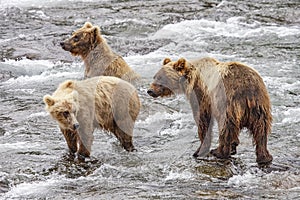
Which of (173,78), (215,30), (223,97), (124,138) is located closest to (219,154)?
(223,97)

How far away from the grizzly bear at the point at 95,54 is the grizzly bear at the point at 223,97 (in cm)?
267

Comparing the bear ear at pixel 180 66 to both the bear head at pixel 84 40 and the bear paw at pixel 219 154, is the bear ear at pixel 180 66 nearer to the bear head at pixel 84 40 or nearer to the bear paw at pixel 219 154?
the bear paw at pixel 219 154

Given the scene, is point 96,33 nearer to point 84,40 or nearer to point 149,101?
point 84,40

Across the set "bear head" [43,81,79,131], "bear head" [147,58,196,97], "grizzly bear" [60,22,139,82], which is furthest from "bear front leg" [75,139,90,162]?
"grizzly bear" [60,22,139,82]

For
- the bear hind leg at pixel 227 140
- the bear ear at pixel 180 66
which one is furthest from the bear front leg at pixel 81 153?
the bear hind leg at pixel 227 140

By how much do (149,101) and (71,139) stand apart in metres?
2.94

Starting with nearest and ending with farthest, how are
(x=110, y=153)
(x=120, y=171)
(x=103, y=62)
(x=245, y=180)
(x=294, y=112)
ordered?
(x=245, y=180) → (x=120, y=171) → (x=110, y=153) → (x=294, y=112) → (x=103, y=62)

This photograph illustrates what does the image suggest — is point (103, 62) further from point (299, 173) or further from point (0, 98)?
point (299, 173)

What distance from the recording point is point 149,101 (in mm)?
10320

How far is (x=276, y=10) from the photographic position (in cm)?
1688

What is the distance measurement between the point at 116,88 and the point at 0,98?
3.64 metres

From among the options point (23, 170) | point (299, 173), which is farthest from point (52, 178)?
point (299, 173)

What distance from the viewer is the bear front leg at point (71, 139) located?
24.5ft

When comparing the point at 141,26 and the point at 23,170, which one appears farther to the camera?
the point at 141,26
